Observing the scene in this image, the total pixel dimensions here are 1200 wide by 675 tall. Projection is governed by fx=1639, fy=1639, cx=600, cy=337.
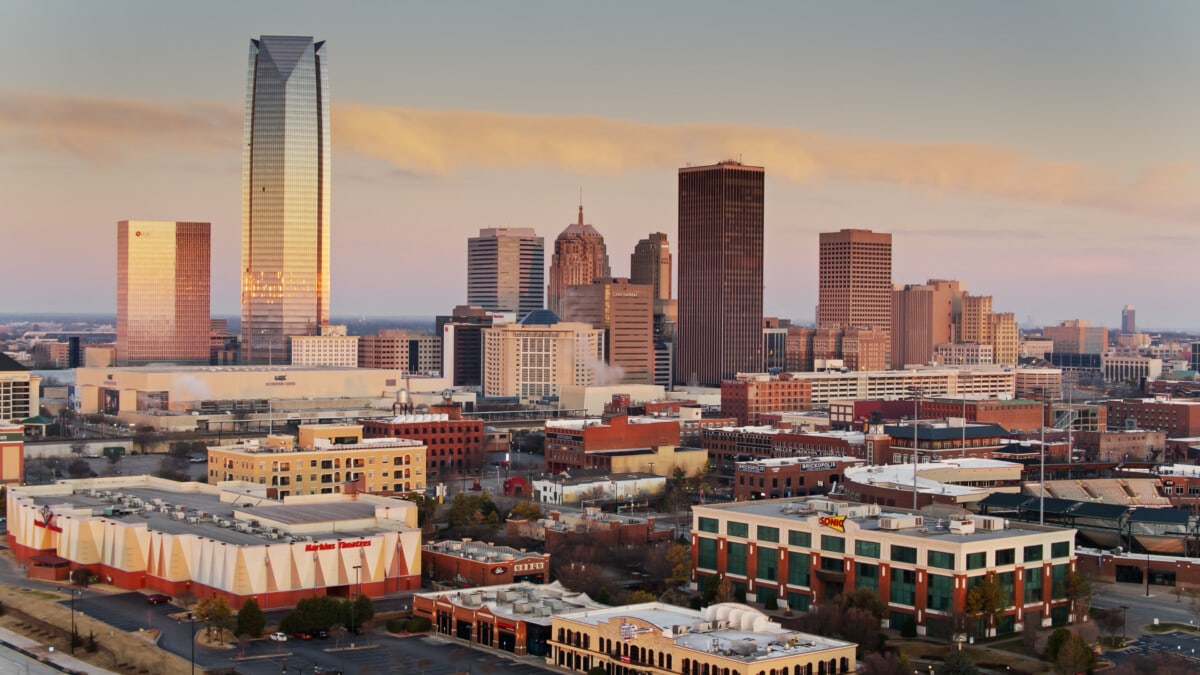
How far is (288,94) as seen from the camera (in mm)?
199375

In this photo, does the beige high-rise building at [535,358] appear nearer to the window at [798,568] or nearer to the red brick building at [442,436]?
the red brick building at [442,436]

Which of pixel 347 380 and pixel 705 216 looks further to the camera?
pixel 705 216

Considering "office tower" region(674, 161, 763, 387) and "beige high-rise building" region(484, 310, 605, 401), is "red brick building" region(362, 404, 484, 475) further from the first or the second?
"office tower" region(674, 161, 763, 387)

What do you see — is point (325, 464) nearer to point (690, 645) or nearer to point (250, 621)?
point (250, 621)

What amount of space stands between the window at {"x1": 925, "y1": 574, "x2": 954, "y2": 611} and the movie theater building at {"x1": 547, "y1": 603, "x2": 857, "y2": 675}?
7.82m

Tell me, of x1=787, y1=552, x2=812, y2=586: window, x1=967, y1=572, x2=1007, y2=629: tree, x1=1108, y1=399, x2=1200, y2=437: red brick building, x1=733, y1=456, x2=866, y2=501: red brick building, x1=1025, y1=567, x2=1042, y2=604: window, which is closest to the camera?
x1=967, y1=572, x2=1007, y2=629: tree

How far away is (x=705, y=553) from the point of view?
6288cm

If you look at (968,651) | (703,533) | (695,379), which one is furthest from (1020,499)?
(695,379)

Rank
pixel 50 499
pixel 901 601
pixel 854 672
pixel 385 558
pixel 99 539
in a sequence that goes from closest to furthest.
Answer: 1. pixel 854 672
2. pixel 901 601
3. pixel 385 558
4. pixel 99 539
5. pixel 50 499

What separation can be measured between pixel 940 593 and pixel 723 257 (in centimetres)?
14456

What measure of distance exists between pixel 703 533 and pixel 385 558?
12145 mm

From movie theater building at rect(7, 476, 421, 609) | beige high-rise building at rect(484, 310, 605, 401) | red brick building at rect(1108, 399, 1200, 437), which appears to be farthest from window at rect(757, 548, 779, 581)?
beige high-rise building at rect(484, 310, 605, 401)

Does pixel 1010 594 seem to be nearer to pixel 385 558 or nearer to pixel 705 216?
pixel 385 558

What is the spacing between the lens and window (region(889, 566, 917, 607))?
5519 centimetres
